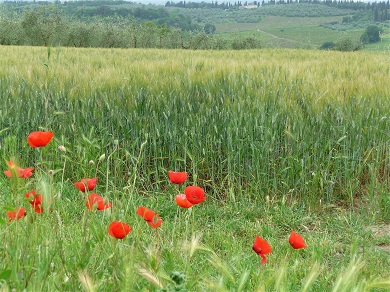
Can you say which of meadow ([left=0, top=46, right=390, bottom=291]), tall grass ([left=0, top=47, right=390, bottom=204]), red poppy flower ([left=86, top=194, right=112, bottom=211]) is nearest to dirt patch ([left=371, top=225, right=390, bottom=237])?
meadow ([left=0, top=46, right=390, bottom=291])

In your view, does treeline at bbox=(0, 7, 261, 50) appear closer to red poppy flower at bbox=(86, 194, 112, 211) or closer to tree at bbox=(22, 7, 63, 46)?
tree at bbox=(22, 7, 63, 46)

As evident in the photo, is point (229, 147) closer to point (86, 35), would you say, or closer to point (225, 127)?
point (225, 127)

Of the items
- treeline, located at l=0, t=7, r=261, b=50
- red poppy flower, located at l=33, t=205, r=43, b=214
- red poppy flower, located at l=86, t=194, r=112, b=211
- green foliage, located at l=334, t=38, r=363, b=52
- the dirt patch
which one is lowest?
green foliage, located at l=334, t=38, r=363, b=52


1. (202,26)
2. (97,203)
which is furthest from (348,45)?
(202,26)

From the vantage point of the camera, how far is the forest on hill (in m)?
34.4

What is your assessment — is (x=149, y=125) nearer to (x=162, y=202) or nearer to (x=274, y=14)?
(x=162, y=202)

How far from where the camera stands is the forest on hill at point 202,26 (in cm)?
3438

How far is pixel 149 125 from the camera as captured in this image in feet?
11.3

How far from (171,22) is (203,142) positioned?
93766mm

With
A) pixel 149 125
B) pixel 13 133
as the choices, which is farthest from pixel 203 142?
pixel 13 133

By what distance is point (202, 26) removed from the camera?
96.3 m

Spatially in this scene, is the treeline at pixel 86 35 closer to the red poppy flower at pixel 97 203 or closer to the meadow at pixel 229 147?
the meadow at pixel 229 147

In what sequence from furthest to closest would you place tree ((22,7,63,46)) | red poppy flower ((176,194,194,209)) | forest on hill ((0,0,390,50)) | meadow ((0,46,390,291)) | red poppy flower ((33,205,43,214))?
forest on hill ((0,0,390,50)), tree ((22,7,63,46)), meadow ((0,46,390,291)), red poppy flower ((176,194,194,209)), red poppy flower ((33,205,43,214))

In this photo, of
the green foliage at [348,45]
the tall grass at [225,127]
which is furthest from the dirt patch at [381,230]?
the green foliage at [348,45]
